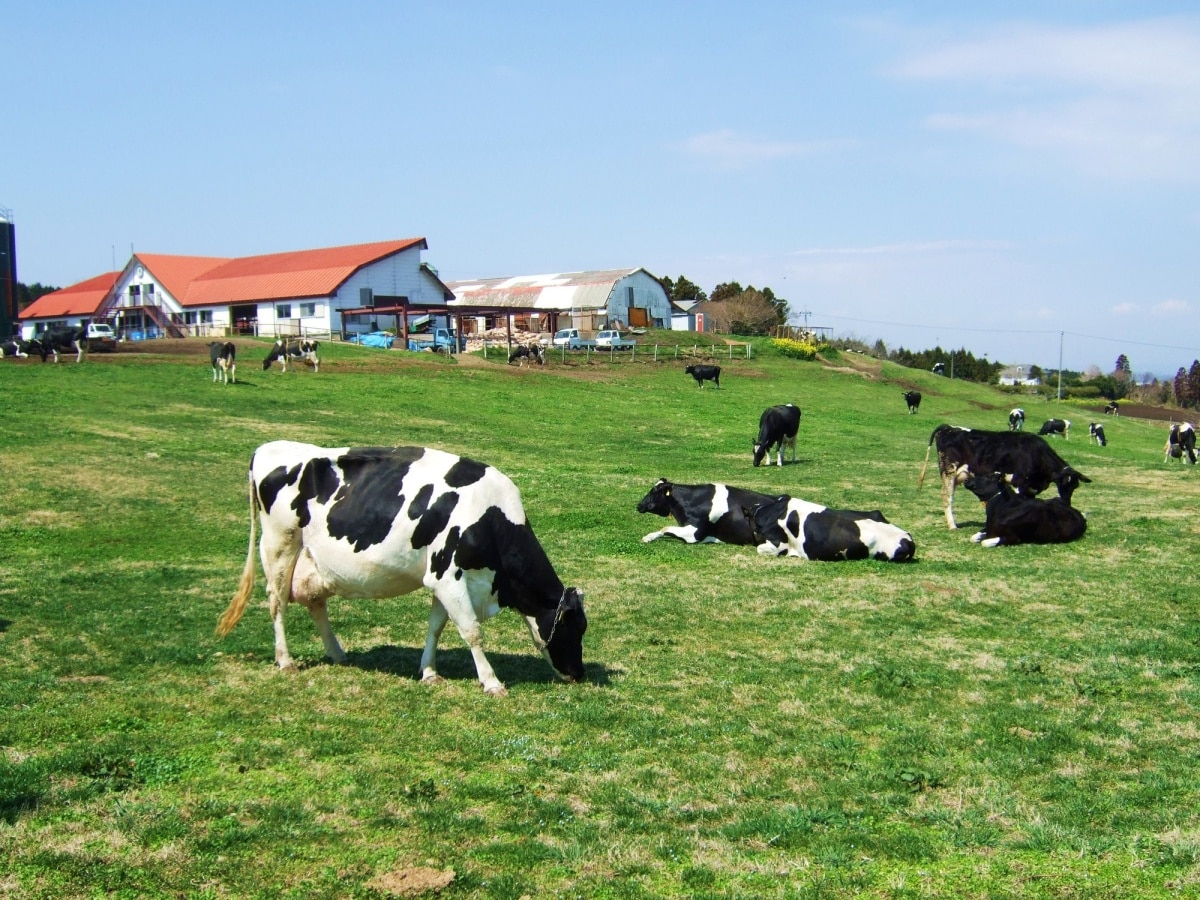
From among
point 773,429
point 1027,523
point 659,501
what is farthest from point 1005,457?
point 773,429

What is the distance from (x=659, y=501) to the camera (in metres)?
20.5

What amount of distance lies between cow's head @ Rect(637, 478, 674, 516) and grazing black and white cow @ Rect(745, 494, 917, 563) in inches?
88.3

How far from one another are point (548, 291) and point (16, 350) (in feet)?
176

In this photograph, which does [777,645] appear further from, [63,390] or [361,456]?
[63,390]

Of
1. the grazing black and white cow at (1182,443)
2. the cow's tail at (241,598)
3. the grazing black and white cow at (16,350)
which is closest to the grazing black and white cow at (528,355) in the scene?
the grazing black and white cow at (16,350)

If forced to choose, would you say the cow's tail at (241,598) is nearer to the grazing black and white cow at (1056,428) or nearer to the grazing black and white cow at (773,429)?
the grazing black and white cow at (773,429)

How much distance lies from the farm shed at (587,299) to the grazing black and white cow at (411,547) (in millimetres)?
70787

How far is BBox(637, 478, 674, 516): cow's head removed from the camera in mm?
20391

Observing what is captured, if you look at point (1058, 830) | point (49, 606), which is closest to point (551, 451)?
point (49, 606)

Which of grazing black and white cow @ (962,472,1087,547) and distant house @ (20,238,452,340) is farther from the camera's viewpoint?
distant house @ (20,238,452,340)

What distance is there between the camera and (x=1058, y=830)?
7.48 m

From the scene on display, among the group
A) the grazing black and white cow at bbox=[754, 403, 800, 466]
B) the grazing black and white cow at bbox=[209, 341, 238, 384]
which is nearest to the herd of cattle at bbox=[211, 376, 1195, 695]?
the grazing black and white cow at bbox=[754, 403, 800, 466]

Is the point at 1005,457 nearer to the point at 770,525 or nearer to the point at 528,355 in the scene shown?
the point at 770,525

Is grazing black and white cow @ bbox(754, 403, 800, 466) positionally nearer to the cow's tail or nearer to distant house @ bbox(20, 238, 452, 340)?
the cow's tail
